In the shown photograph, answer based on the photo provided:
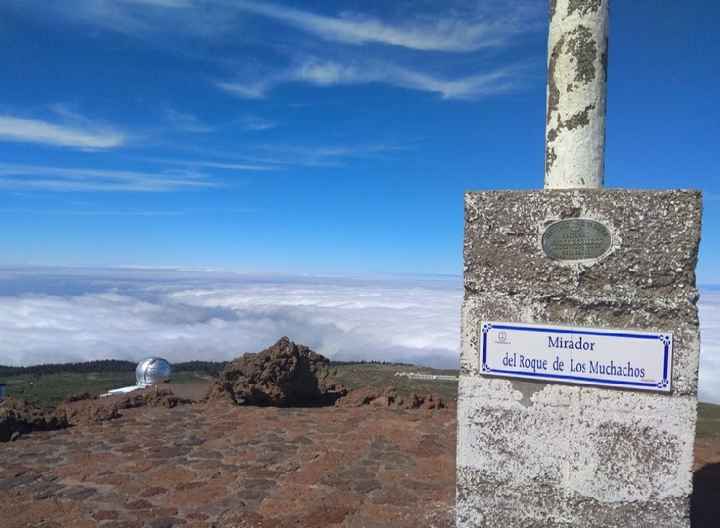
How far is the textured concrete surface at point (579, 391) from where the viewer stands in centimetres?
322

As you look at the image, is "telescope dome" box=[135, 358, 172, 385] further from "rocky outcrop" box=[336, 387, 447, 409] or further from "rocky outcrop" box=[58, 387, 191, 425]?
"rocky outcrop" box=[336, 387, 447, 409]

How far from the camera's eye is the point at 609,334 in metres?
3.31

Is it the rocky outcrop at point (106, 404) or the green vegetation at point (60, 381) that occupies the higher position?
the rocky outcrop at point (106, 404)

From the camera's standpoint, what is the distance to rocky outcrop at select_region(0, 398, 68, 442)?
6.72 meters

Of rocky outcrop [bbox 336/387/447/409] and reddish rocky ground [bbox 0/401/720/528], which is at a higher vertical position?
rocky outcrop [bbox 336/387/447/409]

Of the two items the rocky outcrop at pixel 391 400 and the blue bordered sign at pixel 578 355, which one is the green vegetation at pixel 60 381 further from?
the blue bordered sign at pixel 578 355

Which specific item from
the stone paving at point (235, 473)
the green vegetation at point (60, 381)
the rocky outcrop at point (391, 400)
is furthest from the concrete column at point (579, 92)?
the green vegetation at point (60, 381)

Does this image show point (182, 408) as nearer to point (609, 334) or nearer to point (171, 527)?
point (171, 527)

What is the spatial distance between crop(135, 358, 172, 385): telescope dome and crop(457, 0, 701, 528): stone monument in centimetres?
1004

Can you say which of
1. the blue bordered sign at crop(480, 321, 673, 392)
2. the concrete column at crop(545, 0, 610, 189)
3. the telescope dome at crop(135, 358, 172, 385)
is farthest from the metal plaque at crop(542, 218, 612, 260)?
the telescope dome at crop(135, 358, 172, 385)

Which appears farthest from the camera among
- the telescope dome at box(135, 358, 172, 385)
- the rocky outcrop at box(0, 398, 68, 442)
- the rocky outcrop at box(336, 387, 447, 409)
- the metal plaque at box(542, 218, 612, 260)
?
the telescope dome at box(135, 358, 172, 385)

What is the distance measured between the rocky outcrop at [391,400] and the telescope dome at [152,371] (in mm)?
5295

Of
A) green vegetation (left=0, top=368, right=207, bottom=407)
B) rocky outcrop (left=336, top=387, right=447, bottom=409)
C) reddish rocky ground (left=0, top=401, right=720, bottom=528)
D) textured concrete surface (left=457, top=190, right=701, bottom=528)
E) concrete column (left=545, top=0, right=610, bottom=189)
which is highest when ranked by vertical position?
concrete column (left=545, top=0, right=610, bottom=189)

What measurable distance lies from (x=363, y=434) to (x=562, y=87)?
4.70 metres
